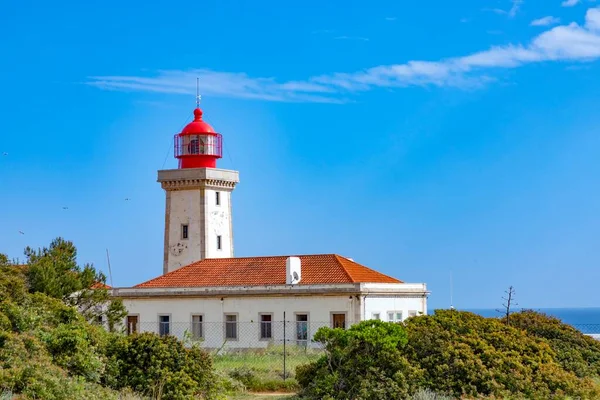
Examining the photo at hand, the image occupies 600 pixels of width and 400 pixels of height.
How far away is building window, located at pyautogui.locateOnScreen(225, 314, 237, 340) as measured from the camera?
4006 centimetres

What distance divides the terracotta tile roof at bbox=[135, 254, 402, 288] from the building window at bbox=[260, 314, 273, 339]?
1251mm

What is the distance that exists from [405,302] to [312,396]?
21792mm

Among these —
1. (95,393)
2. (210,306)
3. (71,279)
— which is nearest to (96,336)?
(95,393)

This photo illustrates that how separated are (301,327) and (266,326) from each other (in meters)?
1.53

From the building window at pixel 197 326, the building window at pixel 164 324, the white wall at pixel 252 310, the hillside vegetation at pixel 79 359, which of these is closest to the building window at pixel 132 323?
the white wall at pixel 252 310

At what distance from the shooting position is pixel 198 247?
164 feet

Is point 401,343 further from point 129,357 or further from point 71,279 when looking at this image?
point 71,279

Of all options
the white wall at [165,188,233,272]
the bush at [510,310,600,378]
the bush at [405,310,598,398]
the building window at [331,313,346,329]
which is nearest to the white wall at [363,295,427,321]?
the building window at [331,313,346,329]

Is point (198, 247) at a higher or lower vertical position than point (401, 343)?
higher

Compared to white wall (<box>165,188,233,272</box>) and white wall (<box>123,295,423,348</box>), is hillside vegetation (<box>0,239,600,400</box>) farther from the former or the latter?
white wall (<box>165,188,233,272</box>)

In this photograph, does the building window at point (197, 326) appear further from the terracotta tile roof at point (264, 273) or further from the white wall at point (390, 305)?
the white wall at point (390, 305)

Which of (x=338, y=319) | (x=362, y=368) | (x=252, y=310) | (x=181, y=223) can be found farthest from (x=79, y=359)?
(x=181, y=223)

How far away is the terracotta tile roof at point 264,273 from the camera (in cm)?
4044

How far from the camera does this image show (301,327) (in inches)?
1537
